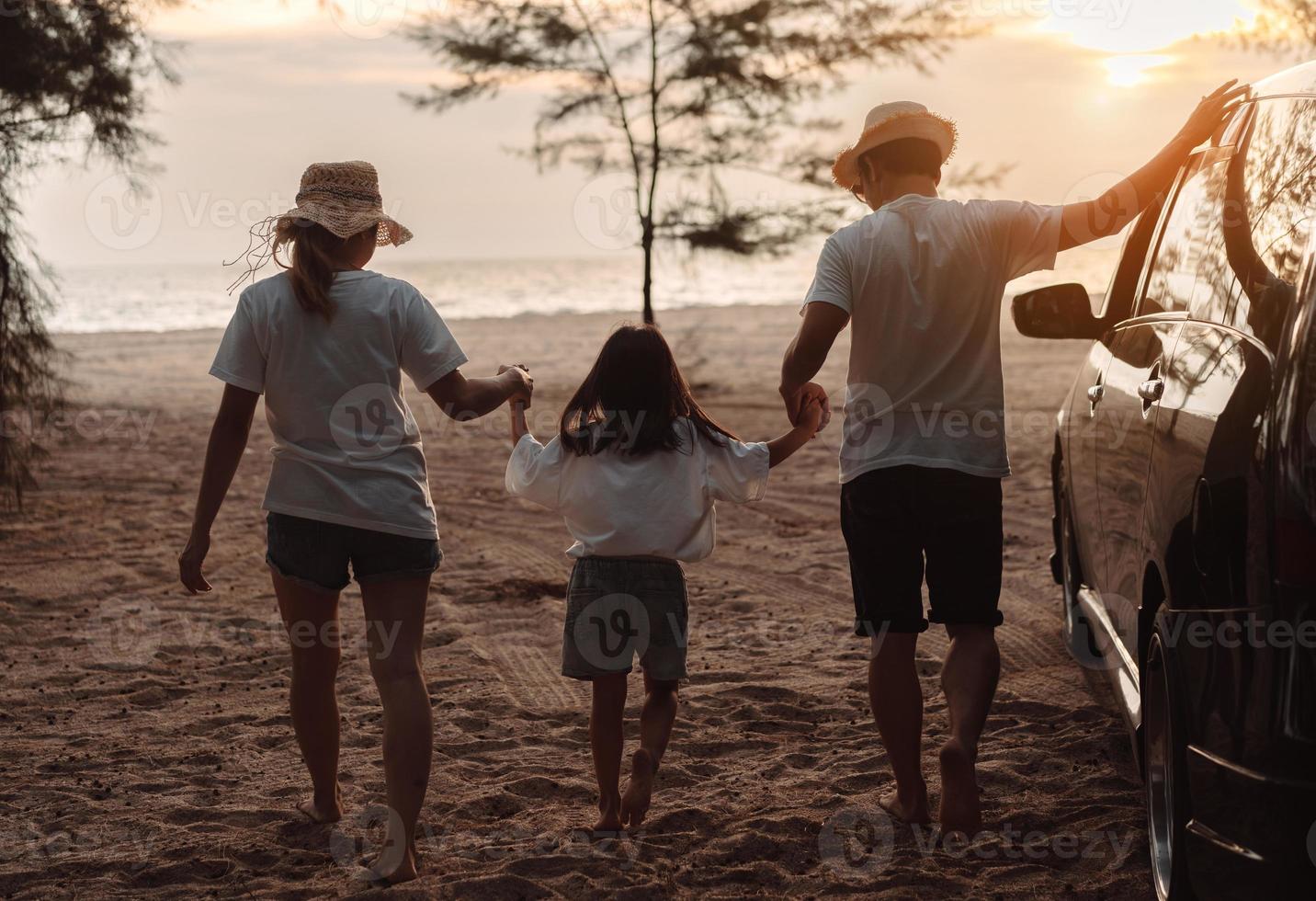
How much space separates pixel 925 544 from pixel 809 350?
0.64 m

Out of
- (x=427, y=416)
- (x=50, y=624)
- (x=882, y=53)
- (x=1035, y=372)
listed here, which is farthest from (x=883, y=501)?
(x=1035, y=372)

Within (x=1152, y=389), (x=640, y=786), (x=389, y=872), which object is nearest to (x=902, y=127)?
(x=1152, y=389)

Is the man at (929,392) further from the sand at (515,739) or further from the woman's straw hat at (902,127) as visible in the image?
the sand at (515,739)

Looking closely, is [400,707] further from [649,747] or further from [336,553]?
[649,747]

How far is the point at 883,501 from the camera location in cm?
369

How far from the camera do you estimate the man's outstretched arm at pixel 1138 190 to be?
362 cm

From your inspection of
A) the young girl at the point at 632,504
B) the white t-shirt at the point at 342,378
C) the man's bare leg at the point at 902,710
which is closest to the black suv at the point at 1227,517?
the man's bare leg at the point at 902,710

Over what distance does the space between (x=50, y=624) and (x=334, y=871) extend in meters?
3.58

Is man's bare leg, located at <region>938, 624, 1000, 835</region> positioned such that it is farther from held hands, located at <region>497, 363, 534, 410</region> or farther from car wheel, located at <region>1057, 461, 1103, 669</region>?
car wheel, located at <region>1057, 461, 1103, 669</region>

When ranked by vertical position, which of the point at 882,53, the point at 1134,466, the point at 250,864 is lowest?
the point at 250,864

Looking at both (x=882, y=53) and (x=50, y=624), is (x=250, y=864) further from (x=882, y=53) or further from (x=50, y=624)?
(x=882, y=53)

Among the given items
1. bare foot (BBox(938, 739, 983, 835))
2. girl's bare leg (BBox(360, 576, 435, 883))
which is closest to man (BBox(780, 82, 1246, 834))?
bare foot (BBox(938, 739, 983, 835))

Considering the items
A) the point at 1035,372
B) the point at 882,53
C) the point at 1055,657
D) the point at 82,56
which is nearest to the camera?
the point at 1055,657

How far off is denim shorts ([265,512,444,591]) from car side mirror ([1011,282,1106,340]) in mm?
2049
